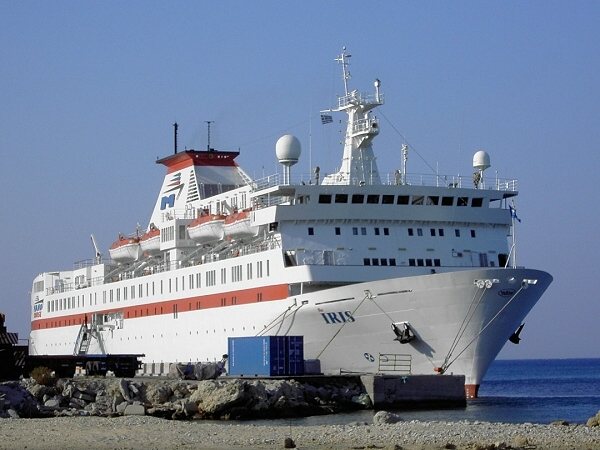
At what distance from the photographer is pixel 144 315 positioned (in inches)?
2320

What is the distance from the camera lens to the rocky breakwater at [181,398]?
3816 centimetres

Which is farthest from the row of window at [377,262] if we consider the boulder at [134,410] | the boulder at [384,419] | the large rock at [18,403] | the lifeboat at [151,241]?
the lifeboat at [151,241]

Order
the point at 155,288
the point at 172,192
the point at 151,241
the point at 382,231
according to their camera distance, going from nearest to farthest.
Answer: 1. the point at 382,231
2. the point at 155,288
3. the point at 151,241
4. the point at 172,192

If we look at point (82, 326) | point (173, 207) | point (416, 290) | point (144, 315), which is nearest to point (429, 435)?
point (416, 290)

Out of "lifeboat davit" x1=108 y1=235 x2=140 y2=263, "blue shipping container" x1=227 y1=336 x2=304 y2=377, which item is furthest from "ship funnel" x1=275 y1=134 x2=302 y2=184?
"lifeboat davit" x1=108 y1=235 x2=140 y2=263

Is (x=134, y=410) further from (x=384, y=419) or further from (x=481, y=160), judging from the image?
(x=481, y=160)

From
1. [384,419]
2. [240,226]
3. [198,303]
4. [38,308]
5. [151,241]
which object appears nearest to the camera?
[384,419]

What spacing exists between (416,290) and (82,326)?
29.8 m

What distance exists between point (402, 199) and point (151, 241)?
17.3 metres

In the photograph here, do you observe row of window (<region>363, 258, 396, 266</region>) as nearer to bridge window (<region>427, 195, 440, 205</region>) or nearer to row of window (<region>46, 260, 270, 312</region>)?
bridge window (<region>427, 195, 440, 205</region>)

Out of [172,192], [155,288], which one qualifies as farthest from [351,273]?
[172,192]

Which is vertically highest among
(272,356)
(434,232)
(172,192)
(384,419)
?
(172,192)

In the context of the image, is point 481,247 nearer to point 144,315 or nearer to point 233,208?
point 233,208

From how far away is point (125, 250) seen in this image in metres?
63.8
